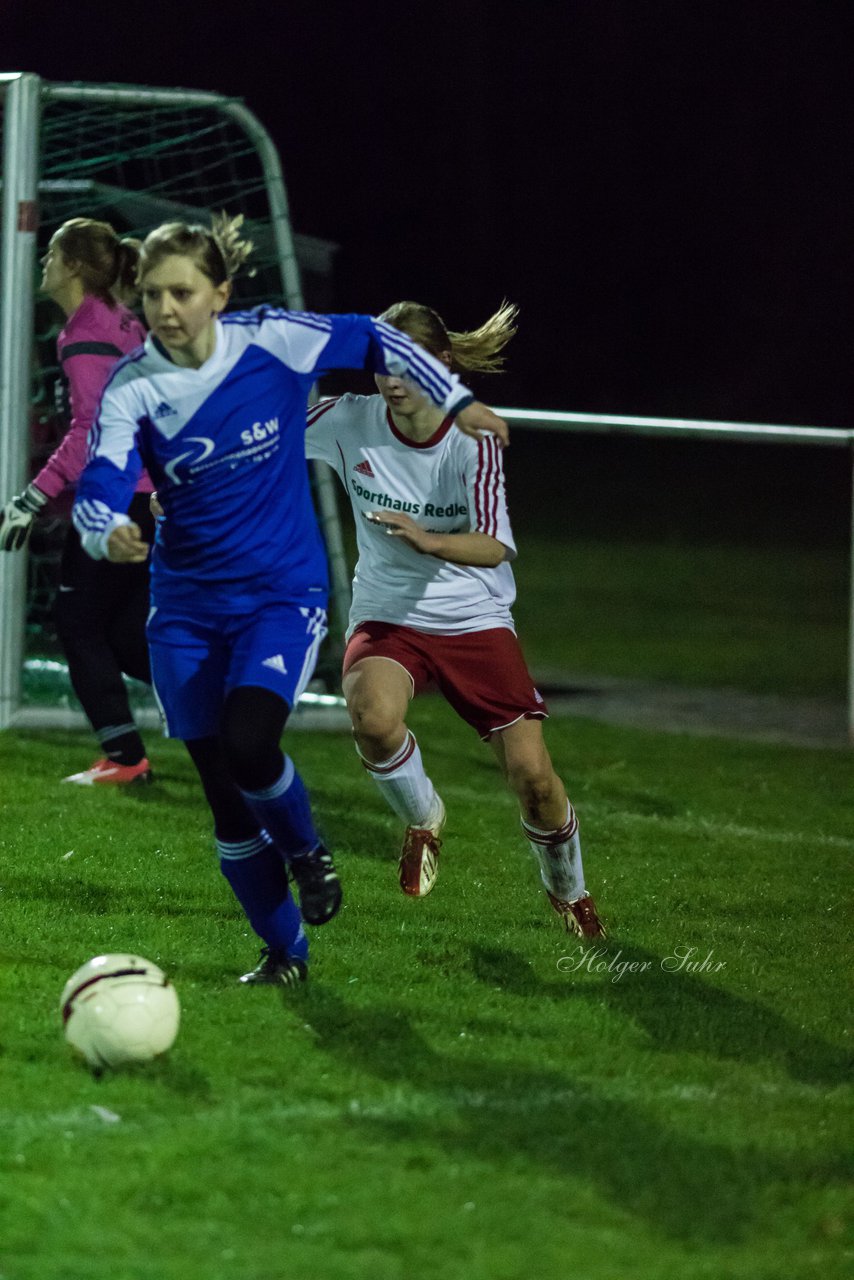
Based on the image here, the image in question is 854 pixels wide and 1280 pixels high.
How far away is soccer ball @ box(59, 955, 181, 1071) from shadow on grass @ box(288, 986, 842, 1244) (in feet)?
1.36

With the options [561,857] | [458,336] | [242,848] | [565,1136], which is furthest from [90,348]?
[565,1136]

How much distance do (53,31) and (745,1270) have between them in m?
27.6

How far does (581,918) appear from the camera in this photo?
17.4 feet

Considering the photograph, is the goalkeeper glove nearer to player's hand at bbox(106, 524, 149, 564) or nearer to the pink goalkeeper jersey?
player's hand at bbox(106, 524, 149, 564)

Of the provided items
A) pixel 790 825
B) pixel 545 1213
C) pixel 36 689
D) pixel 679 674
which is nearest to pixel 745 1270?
pixel 545 1213

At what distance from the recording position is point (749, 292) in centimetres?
3356

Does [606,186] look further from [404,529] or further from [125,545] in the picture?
[125,545]

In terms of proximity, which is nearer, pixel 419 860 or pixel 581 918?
pixel 581 918

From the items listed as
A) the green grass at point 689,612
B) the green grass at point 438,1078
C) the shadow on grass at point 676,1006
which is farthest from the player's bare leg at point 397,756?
the green grass at point 689,612

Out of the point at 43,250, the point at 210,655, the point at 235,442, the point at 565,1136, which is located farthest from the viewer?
the point at 43,250

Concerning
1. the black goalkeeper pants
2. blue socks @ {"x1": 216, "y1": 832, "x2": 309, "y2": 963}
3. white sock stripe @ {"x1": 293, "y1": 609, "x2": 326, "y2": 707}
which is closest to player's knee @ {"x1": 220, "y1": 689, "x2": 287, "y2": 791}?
white sock stripe @ {"x1": 293, "y1": 609, "x2": 326, "y2": 707}

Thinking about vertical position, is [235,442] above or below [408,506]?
above

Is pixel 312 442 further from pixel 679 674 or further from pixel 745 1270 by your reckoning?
pixel 679 674

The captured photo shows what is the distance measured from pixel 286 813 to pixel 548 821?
1.07 meters
